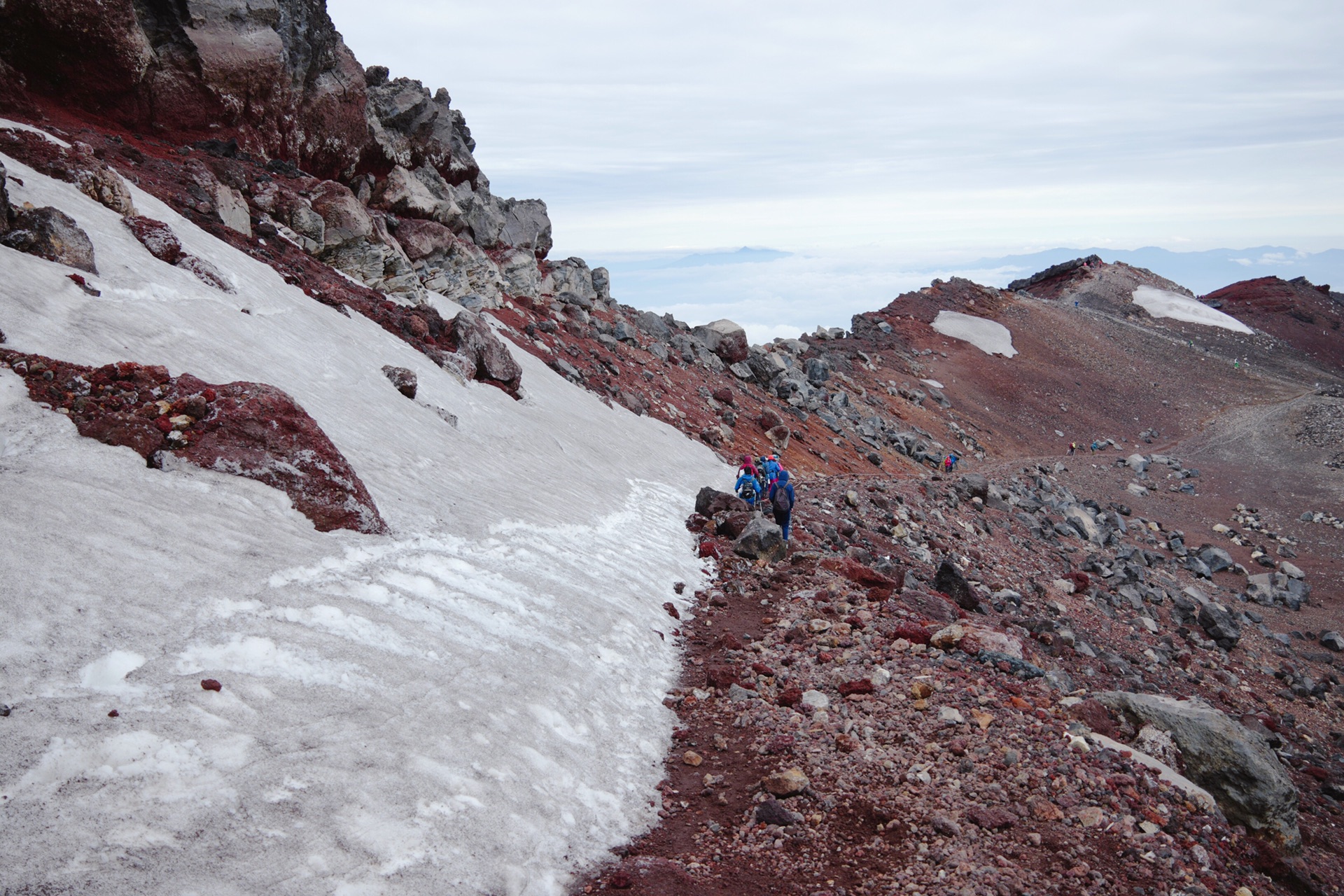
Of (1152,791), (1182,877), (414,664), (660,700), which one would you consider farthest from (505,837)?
(1152,791)

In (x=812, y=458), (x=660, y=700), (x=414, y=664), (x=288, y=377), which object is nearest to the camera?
(x=414, y=664)

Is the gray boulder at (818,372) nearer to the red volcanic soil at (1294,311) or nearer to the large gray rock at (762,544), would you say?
the large gray rock at (762,544)

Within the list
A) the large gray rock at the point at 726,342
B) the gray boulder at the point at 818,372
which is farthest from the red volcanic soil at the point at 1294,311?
the large gray rock at the point at 726,342

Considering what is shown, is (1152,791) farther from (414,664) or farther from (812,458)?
(812,458)

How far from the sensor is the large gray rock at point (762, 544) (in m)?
13.8

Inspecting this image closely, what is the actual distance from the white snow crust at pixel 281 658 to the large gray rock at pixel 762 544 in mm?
1369

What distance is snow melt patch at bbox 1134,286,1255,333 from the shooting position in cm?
6975

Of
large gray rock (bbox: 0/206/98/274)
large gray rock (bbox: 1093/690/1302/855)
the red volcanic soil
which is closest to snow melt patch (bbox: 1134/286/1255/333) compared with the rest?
the red volcanic soil

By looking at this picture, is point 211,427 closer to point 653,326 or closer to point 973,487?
point 973,487

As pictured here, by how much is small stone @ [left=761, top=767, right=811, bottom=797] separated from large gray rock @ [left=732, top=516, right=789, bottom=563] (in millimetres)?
6721

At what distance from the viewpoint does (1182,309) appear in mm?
71750

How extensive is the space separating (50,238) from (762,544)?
39.3 ft

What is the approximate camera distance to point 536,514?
41.7ft

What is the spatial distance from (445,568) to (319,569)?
5.39 feet
